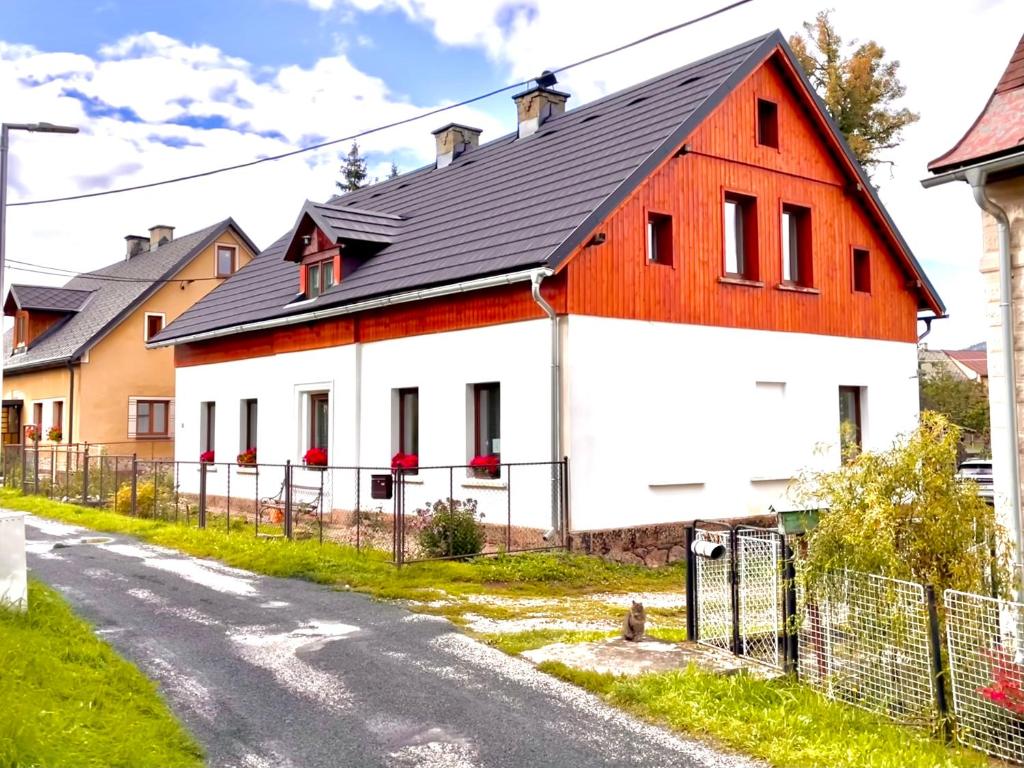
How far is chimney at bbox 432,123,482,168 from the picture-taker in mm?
23547

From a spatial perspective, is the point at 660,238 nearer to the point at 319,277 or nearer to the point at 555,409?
the point at 555,409

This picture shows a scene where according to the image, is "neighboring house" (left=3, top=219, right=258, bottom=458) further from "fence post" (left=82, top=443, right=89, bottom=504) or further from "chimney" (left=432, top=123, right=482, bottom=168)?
"chimney" (left=432, top=123, right=482, bottom=168)

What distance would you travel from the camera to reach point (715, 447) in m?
16.0

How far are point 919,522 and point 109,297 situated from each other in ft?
111

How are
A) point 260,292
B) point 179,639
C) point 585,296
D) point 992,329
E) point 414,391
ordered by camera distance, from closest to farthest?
point 992,329
point 179,639
point 585,296
point 414,391
point 260,292

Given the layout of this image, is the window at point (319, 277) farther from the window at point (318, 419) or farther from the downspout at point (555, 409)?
the downspout at point (555, 409)

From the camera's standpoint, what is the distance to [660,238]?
15.9 meters

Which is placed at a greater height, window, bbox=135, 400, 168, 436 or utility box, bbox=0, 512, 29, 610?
window, bbox=135, 400, 168, 436

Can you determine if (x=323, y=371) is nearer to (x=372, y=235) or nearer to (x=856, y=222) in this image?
(x=372, y=235)

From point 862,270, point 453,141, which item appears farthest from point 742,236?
point 453,141

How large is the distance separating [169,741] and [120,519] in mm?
13985

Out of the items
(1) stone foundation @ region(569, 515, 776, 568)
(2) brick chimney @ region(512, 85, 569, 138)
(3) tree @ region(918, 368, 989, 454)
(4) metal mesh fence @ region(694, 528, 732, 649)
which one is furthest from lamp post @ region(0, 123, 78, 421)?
(3) tree @ region(918, 368, 989, 454)

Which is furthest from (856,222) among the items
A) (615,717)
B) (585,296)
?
(615,717)

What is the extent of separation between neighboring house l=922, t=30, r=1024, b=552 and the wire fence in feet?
23.4
